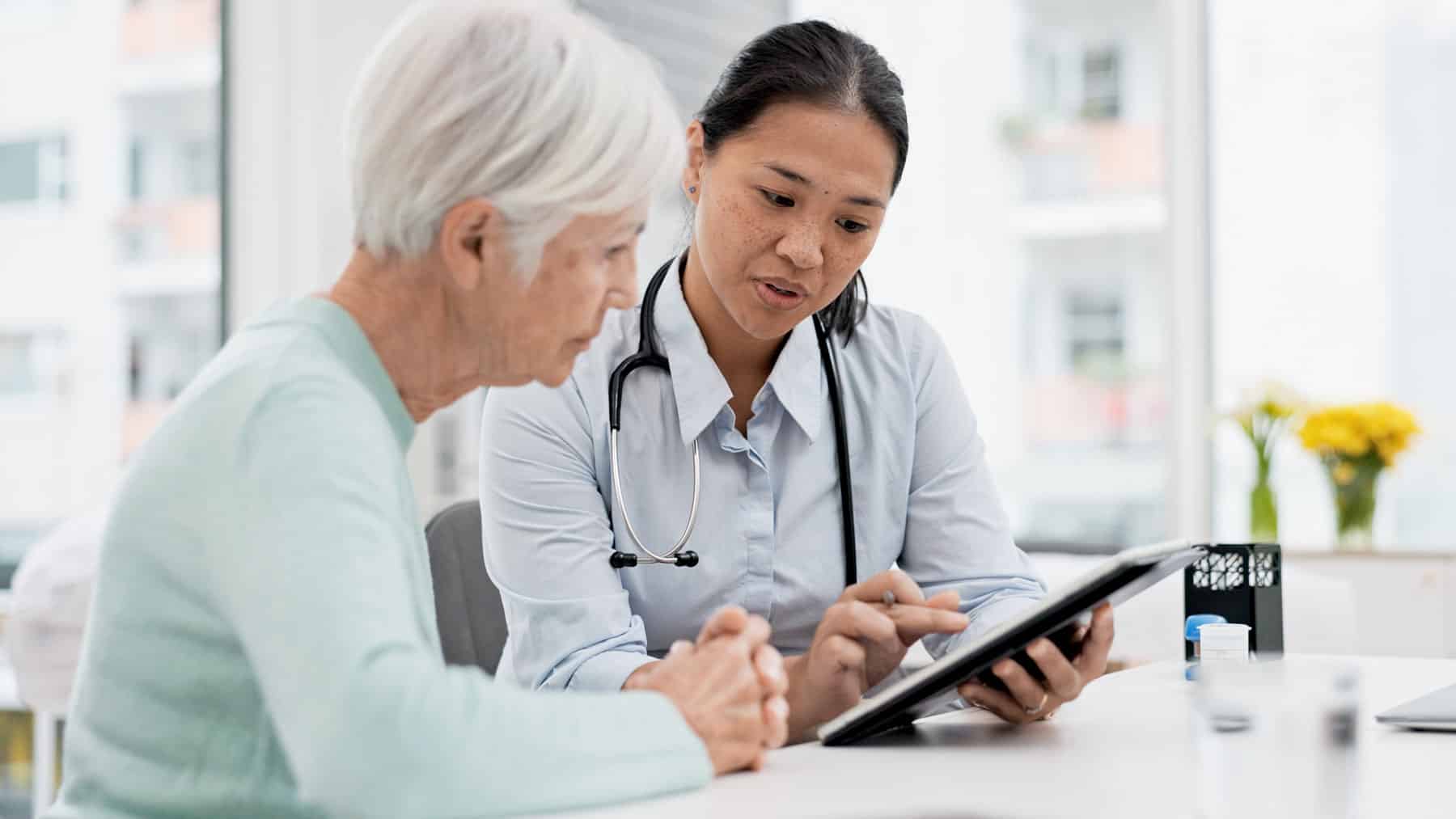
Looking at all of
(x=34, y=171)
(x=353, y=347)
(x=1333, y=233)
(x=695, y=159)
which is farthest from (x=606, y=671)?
(x=1333, y=233)

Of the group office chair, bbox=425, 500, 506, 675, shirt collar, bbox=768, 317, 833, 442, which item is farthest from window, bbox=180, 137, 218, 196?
shirt collar, bbox=768, 317, 833, 442

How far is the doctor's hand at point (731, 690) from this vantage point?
0.93 m

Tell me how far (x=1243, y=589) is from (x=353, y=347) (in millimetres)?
989

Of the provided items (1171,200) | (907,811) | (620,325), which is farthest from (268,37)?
(907,811)

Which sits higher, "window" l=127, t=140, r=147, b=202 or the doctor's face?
"window" l=127, t=140, r=147, b=202

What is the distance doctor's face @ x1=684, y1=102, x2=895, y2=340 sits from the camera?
57.4 inches

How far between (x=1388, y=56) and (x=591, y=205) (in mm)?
3249

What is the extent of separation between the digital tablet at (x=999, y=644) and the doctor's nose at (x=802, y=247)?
0.51 m

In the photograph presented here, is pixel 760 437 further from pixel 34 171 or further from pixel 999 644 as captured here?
pixel 34 171

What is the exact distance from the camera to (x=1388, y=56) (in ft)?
11.7

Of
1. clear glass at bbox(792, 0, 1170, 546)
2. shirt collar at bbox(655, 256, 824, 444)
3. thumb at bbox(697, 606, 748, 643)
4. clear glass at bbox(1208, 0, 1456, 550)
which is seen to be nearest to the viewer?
thumb at bbox(697, 606, 748, 643)

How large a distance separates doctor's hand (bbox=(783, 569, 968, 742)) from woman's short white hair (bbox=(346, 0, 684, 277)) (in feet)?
1.39

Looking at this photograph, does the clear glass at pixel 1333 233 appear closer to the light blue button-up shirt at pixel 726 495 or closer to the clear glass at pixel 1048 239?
the clear glass at pixel 1048 239

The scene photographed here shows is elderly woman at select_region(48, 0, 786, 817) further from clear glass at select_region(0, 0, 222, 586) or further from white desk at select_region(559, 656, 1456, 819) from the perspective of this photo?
clear glass at select_region(0, 0, 222, 586)
